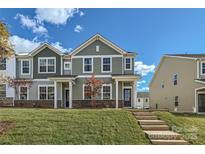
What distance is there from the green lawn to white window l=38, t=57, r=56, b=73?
8.20m

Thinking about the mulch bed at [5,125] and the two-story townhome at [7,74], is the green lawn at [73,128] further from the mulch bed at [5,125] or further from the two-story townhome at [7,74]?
the two-story townhome at [7,74]

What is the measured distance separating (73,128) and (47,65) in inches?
430

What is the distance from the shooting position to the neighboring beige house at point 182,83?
21.3 meters

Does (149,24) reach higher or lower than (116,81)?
higher

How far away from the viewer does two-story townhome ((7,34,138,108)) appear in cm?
2052

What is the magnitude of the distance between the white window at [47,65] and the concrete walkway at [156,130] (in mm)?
9129

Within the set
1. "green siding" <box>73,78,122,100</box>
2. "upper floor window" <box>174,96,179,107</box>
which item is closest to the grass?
"green siding" <box>73,78,122,100</box>

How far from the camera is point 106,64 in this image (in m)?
20.7

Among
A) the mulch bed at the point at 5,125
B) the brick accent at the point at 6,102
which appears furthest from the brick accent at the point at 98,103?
the mulch bed at the point at 5,125

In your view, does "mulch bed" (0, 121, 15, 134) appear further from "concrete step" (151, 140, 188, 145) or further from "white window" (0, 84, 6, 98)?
"white window" (0, 84, 6, 98)

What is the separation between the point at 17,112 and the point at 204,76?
518 inches

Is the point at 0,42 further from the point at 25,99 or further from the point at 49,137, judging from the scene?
the point at 25,99

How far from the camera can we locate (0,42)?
37.1 feet
